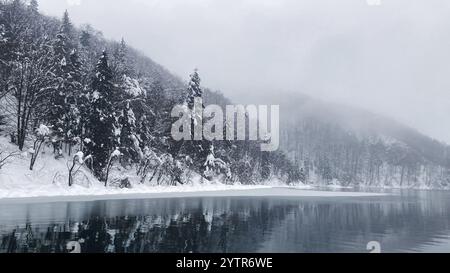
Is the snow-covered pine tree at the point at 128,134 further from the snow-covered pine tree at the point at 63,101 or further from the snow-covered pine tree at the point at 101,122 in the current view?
the snow-covered pine tree at the point at 63,101

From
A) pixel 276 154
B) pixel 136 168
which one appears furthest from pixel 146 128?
pixel 276 154

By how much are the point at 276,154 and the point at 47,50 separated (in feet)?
278

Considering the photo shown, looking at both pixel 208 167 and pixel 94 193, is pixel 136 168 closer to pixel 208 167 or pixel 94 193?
pixel 208 167

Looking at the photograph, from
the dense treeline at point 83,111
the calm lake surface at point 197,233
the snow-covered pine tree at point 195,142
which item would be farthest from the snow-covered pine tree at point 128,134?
the calm lake surface at point 197,233

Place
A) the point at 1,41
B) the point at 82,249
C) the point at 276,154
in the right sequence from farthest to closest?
the point at 276,154, the point at 1,41, the point at 82,249

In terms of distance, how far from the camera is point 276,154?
387 feet

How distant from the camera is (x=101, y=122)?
1655 inches

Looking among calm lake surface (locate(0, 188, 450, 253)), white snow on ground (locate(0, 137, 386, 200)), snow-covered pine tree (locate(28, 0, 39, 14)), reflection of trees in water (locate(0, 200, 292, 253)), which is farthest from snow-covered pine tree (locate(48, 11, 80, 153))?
snow-covered pine tree (locate(28, 0, 39, 14))

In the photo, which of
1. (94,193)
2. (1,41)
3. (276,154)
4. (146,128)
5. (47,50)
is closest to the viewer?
(94,193)

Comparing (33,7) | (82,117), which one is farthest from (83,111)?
(33,7)

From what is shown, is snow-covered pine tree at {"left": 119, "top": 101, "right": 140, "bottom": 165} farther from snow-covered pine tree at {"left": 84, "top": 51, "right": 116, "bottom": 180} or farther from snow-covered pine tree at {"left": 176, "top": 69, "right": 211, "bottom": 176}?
snow-covered pine tree at {"left": 176, "top": 69, "right": 211, "bottom": 176}

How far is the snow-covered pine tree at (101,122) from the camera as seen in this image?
41.8m

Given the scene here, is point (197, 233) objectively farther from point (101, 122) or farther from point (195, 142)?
point (195, 142)

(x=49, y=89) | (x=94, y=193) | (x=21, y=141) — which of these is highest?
(x=49, y=89)
